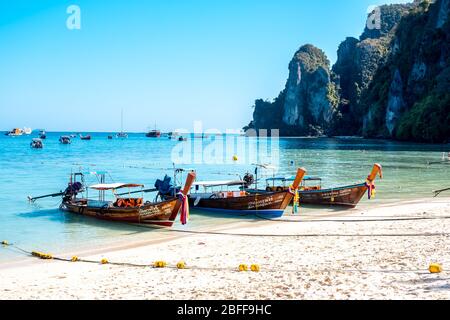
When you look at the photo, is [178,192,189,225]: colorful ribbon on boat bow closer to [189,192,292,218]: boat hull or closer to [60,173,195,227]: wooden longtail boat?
[60,173,195,227]: wooden longtail boat

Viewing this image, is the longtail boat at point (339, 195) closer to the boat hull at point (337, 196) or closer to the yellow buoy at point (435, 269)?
the boat hull at point (337, 196)

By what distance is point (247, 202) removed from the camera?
21828 millimetres

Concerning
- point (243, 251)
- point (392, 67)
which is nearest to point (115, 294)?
point (243, 251)

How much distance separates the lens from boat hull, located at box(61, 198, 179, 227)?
18.9m

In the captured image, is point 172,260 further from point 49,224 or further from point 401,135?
point 401,135

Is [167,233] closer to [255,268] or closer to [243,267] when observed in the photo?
[243,267]

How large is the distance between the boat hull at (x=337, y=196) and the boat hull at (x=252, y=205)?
4.06 m

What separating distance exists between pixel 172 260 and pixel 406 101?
11655 centimetres

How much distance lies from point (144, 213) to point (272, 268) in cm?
921

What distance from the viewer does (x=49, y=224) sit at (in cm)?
2100

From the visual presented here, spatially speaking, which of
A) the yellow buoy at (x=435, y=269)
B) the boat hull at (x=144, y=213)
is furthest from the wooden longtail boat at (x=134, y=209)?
the yellow buoy at (x=435, y=269)

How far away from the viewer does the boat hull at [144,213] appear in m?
18.9

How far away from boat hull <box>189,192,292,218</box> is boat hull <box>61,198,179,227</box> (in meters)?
4.16

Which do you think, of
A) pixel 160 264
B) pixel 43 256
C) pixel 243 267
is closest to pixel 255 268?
pixel 243 267
